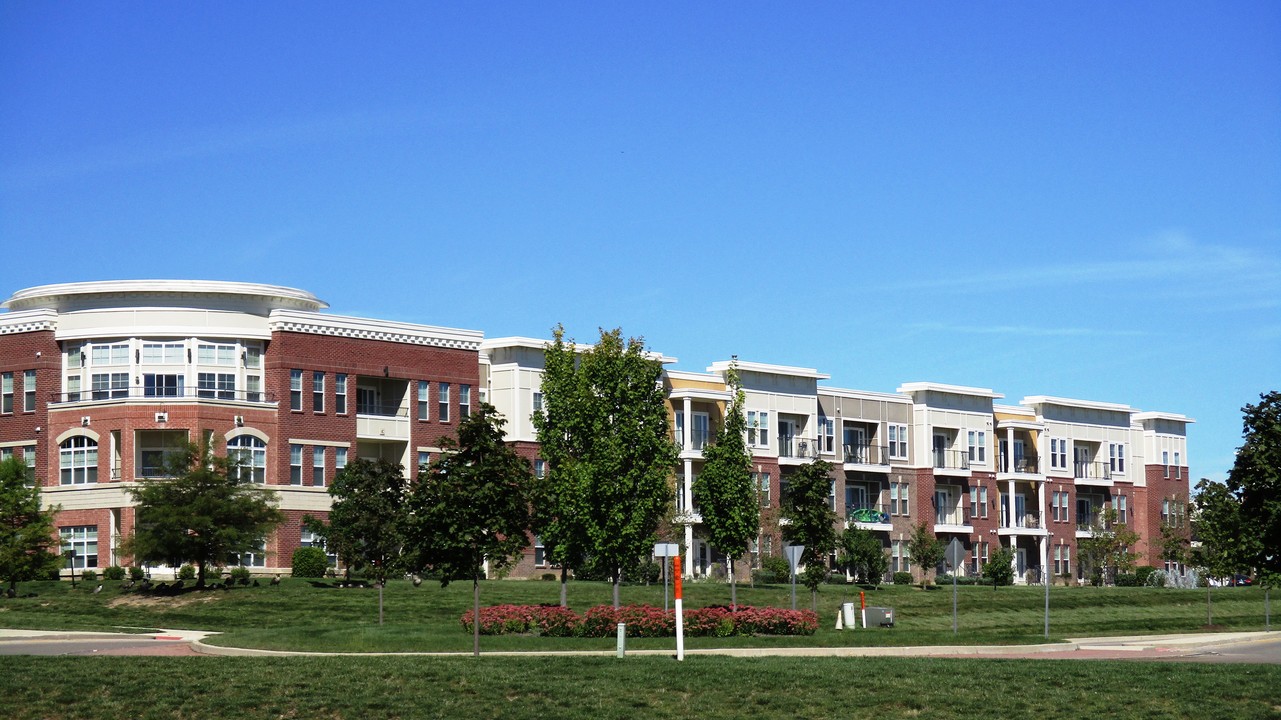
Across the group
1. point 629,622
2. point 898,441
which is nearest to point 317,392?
point 629,622

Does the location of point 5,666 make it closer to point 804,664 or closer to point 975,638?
point 804,664

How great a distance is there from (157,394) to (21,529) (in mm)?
8946

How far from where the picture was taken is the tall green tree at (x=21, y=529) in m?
59.1

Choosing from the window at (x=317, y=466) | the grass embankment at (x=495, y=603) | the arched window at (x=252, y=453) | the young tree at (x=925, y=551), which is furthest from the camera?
the young tree at (x=925, y=551)

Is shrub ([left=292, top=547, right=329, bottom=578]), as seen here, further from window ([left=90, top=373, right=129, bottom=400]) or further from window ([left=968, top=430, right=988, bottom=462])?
window ([left=968, top=430, right=988, bottom=462])

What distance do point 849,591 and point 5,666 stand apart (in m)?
45.1

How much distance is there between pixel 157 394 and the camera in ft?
221

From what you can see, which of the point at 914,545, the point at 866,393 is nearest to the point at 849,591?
the point at 914,545

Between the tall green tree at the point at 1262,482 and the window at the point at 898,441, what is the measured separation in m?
53.4

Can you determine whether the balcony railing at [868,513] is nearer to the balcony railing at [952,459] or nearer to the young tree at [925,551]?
the young tree at [925,551]

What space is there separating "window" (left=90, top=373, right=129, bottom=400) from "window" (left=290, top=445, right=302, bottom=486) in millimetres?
7325

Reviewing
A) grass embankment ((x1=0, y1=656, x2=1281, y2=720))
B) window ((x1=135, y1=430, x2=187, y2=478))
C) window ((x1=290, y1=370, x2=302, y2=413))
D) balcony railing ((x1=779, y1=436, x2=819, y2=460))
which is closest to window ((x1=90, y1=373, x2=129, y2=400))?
window ((x1=135, y1=430, x2=187, y2=478))

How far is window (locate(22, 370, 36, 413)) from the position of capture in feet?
228

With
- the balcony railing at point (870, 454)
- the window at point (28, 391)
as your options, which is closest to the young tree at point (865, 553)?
the balcony railing at point (870, 454)
